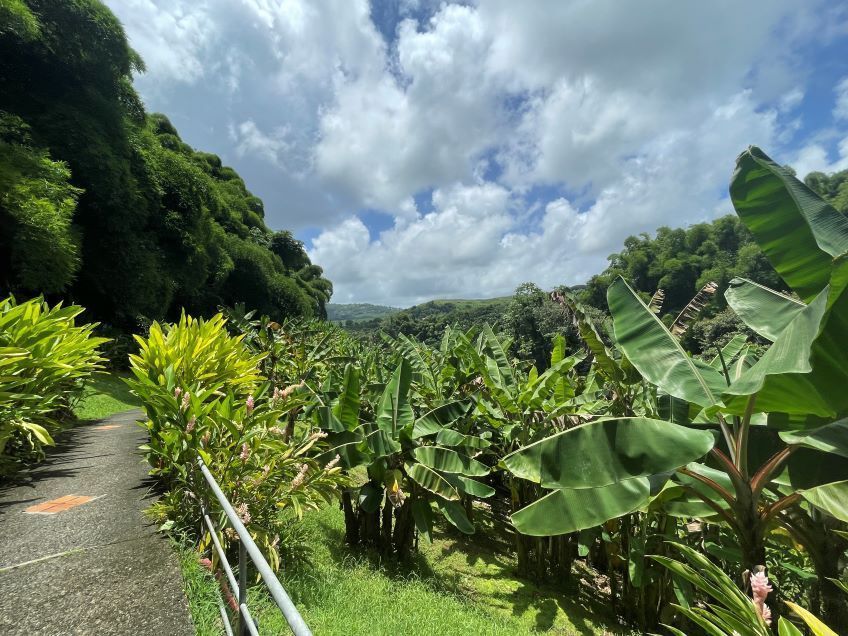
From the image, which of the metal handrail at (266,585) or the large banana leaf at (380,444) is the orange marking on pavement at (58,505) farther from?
the large banana leaf at (380,444)

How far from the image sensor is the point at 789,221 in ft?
8.14

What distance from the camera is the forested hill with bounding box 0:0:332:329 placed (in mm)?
10852

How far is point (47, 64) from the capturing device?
45.9 feet

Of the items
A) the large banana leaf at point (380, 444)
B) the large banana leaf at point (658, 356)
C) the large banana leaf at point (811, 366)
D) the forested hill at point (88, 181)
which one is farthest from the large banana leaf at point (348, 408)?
the forested hill at point (88, 181)

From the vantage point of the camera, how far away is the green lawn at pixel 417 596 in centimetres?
277

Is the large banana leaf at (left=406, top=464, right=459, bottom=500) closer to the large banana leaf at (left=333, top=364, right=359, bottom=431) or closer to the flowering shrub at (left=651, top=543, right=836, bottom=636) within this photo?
the large banana leaf at (left=333, top=364, right=359, bottom=431)

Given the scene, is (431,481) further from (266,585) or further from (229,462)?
(266,585)

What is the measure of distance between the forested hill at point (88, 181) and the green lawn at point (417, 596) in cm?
1172

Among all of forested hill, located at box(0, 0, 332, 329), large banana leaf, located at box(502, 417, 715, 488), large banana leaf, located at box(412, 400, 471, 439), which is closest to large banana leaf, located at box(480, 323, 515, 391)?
large banana leaf, located at box(412, 400, 471, 439)

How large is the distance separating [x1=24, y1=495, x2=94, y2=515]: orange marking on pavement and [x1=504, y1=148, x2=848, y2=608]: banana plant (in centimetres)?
352

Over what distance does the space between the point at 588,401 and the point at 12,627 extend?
4.89 m

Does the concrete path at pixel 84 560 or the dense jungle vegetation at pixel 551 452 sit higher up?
the dense jungle vegetation at pixel 551 452

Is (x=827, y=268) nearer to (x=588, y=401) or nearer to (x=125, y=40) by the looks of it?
(x=588, y=401)

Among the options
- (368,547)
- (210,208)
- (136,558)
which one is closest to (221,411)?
(136,558)
